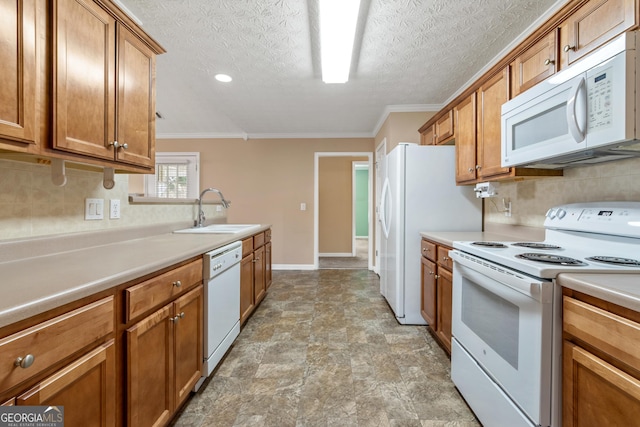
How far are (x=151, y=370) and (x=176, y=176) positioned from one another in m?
4.43

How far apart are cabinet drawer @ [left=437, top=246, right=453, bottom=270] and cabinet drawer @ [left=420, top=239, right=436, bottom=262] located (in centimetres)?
9

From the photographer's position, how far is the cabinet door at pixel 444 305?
1985 millimetres

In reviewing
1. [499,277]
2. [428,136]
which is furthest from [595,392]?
[428,136]

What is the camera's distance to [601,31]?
1.25 m

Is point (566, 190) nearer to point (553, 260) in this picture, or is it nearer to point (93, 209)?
point (553, 260)

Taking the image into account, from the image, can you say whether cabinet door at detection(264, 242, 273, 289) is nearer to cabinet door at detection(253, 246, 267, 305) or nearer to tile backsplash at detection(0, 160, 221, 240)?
cabinet door at detection(253, 246, 267, 305)

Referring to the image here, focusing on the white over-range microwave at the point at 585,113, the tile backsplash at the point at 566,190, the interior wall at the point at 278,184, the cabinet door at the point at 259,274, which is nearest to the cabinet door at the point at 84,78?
the cabinet door at the point at 259,274

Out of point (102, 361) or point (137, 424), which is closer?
point (102, 361)

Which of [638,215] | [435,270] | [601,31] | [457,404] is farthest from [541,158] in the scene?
[457,404]

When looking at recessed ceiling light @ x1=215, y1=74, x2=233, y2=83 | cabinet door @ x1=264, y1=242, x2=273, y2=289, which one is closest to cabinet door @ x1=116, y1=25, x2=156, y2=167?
recessed ceiling light @ x1=215, y1=74, x2=233, y2=83

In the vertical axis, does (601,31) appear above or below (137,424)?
above

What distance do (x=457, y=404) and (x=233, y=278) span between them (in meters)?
1.61

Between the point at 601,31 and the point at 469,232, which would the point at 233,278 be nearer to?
the point at 469,232

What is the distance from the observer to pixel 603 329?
83cm
